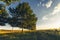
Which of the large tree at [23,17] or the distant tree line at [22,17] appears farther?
the large tree at [23,17]

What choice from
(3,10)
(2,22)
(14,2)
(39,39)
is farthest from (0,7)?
(39,39)

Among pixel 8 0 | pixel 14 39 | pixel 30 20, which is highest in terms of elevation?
pixel 8 0

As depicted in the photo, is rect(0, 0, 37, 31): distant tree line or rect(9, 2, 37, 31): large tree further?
A: rect(9, 2, 37, 31): large tree

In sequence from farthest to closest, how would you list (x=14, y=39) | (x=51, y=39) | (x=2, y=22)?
(x=2, y=22)
(x=14, y=39)
(x=51, y=39)

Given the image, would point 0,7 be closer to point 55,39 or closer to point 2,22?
point 2,22

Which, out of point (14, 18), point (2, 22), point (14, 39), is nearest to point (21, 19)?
point (14, 18)

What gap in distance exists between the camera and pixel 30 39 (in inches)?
544

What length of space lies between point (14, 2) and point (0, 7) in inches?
195

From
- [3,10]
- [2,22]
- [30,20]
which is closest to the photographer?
[3,10]

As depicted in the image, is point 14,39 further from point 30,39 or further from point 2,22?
point 2,22

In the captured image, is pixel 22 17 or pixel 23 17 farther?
pixel 22 17

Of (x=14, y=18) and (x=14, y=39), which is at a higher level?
(x=14, y=18)

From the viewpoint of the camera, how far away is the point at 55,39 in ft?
44.1

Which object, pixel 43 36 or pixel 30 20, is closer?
pixel 43 36
